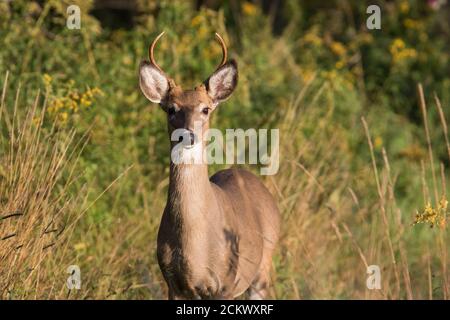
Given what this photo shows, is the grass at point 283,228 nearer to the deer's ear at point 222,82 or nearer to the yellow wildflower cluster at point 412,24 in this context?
the deer's ear at point 222,82

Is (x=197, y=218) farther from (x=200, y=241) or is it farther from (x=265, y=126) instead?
(x=265, y=126)

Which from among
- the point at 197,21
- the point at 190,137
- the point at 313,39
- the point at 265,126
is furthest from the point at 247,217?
the point at 313,39

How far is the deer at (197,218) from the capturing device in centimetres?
671

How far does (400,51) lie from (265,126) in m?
3.32

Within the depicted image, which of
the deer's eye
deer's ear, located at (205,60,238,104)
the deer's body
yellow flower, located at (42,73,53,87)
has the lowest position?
the deer's body

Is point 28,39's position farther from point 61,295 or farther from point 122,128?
point 61,295

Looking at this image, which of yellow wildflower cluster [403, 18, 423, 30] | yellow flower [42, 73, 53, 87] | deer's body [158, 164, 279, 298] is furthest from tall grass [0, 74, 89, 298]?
yellow wildflower cluster [403, 18, 423, 30]

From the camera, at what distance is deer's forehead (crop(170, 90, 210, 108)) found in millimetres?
6793

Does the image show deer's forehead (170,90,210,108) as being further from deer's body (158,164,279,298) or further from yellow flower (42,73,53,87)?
yellow flower (42,73,53,87)

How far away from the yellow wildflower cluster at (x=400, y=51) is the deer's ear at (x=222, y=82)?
195 inches

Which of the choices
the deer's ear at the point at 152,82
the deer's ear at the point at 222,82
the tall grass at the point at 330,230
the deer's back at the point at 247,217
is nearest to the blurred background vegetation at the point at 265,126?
the tall grass at the point at 330,230

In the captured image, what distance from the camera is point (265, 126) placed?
9523 mm

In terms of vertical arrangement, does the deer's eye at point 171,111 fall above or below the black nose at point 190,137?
above
